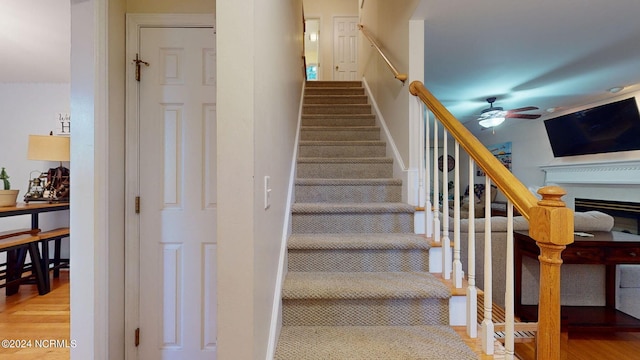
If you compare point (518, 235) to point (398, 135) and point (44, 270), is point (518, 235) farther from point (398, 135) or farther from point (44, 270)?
point (44, 270)

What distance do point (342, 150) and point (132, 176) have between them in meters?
1.70

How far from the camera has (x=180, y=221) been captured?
154 centimetres

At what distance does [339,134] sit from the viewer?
9.20 feet

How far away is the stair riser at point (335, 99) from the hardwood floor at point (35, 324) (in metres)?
3.08

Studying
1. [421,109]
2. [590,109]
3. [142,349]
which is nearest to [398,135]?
[421,109]

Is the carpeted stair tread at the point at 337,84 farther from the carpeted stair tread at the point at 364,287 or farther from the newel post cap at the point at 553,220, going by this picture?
the newel post cap at the point at 553,220

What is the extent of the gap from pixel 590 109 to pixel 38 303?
7.12m

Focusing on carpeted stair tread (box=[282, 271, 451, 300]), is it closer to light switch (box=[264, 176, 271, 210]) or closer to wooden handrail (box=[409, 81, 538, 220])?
light switch (box=[264, 176, 271, 210])

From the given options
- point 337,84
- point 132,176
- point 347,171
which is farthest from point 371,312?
point 337,84

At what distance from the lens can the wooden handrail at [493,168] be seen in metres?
0.92

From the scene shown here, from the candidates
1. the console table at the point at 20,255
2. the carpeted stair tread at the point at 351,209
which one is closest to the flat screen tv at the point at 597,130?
the carpeted stair tread at the point at 351,209

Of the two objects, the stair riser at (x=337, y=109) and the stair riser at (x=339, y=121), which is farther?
the stair riser at (x=337, y=109)

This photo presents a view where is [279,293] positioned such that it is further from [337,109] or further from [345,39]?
[345,39]

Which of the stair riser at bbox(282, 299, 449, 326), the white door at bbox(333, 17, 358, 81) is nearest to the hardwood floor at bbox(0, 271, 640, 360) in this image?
the stair riser at bbox(282, 299, 449, 326)
